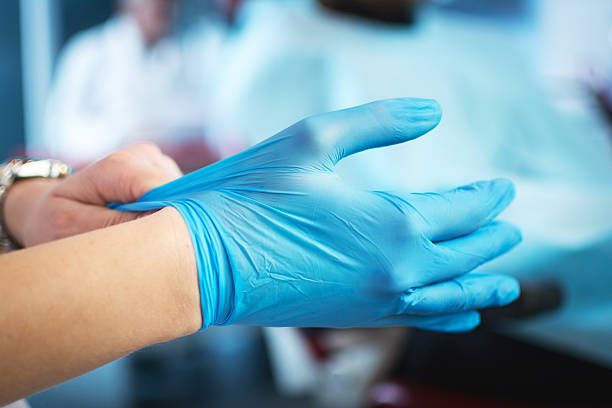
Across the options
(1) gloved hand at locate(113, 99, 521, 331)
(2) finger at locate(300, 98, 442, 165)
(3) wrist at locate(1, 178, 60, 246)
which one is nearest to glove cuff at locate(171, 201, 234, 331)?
(1) gloved hand at locate(113, 99, 521, 331)

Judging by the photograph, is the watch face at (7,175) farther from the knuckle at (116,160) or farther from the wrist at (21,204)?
the knuckle at (116,160)

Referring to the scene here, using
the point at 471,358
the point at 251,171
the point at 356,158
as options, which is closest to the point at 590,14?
the point at 356,158

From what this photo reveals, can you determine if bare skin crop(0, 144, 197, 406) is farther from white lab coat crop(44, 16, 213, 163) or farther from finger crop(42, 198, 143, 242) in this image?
white lab coat crop(44, 16, 213, 163)

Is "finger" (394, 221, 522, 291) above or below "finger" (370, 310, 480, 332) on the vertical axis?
above

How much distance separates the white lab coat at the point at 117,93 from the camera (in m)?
2.03

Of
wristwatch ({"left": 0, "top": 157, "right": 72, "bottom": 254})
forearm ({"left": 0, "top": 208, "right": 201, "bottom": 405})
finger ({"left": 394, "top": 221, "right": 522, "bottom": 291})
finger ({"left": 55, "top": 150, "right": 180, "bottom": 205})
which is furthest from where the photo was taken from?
wristwatch ({"left": 0, "top": 157, "right": 72, "bottom": 254})

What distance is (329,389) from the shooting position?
1458 mm

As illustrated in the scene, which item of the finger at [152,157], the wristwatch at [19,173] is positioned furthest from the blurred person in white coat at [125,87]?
the finger at [152,157]

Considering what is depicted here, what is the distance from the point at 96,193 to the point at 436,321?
50cm

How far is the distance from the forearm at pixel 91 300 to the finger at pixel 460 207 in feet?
0.88

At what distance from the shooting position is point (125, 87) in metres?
2.04

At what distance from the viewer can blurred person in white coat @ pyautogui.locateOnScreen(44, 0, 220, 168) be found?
203 cm

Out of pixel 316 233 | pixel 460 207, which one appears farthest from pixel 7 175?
pixel 460 207

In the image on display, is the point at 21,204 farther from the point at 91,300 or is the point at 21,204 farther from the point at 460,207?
the point at 460,207
